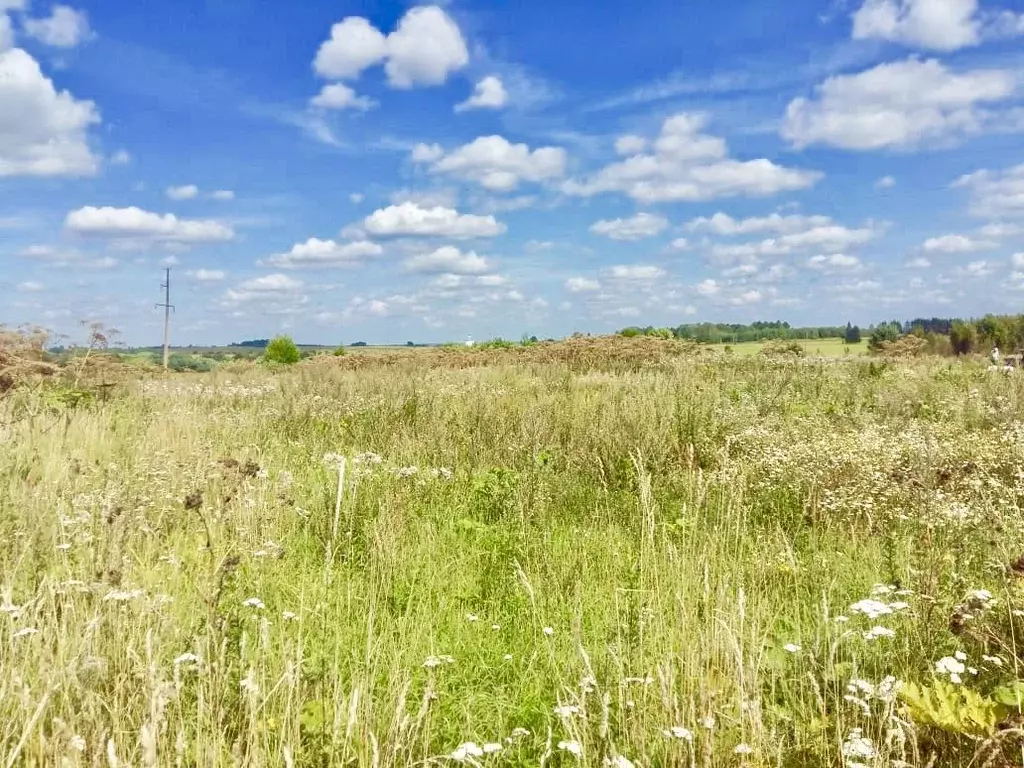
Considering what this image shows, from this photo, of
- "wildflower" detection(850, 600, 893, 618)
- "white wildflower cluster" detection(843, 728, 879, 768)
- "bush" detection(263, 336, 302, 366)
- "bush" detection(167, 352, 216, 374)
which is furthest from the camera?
"bush" detection(263, 336, 302, 366)

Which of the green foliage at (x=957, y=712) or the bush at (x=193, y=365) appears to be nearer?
the green foliage at (x=957, y=712)

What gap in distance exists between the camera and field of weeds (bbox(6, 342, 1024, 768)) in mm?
2125

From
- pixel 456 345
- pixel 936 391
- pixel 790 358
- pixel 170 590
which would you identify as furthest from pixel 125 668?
pixel 456 345

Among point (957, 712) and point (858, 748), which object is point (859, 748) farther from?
point (957, 712)

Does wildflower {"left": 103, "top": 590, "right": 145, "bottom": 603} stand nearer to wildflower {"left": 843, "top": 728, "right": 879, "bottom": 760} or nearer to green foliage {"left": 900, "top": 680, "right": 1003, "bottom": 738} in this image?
wildflower {"left": 843, "top": 728, "right": 879, "bottom": 760}

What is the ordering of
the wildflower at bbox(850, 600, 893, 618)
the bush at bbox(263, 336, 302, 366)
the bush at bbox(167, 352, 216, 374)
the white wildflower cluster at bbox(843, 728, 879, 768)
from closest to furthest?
the white wildflower cluster at bbox(843, 728, 879, 768) < the wildflower at bbox(850, 600, 893, 618) < the bush at bbox(167, 352, 216, 374) < the bush at bbox(263, 336, 302, 366)

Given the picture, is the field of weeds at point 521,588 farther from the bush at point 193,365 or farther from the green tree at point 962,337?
the bush at point 193,365

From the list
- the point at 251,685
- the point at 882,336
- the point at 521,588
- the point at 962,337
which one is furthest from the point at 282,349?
the point at 251,685

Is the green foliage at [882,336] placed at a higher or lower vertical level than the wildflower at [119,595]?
higher

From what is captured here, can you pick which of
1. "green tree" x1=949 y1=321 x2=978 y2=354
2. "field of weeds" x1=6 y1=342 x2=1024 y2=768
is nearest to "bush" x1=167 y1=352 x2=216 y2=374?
"field of weeds" x1=6 y1=342 x2=1024 y2=768

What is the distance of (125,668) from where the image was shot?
2.44m

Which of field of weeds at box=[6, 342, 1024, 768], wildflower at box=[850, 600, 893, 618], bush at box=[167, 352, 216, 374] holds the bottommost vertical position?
field of weeds at box=[6, 342, 1024, 768]

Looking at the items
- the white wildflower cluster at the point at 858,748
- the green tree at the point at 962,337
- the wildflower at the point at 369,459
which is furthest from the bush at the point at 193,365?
the green tree at the point at 962,337

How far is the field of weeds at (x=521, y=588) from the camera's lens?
2125 mm
